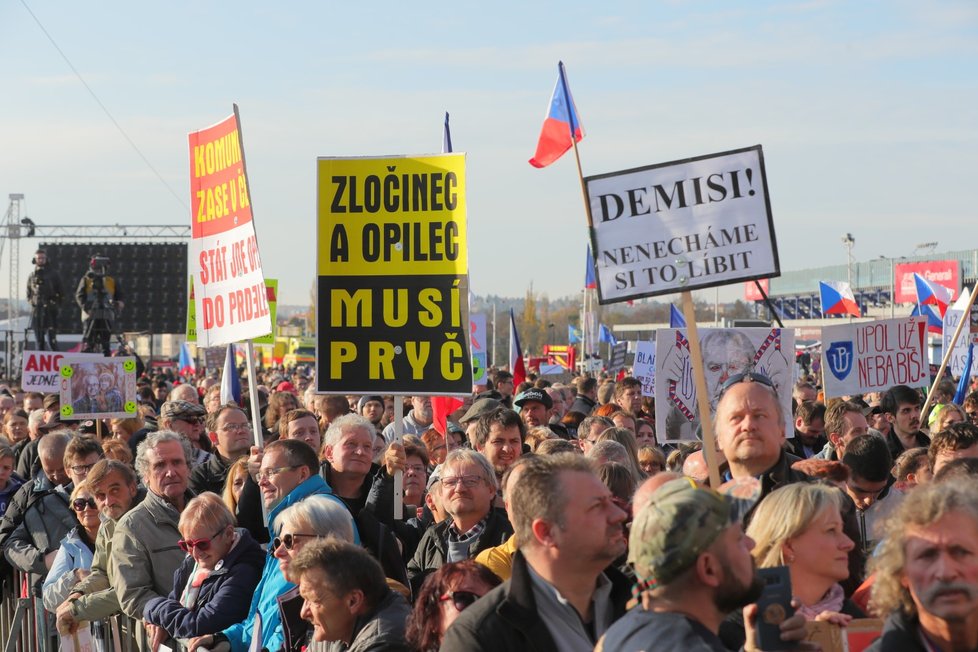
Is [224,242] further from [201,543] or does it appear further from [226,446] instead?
[201,543]

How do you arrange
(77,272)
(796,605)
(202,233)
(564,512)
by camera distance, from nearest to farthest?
1. (796,605)
2. (564,512)
3. (202,233)
4. (77,272)

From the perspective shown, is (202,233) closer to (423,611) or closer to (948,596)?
(423,611)

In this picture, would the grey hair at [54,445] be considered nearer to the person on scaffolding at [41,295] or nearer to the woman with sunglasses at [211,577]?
the woman with sunglasses at [211,577]

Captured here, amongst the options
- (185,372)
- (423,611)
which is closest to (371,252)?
(423,611)

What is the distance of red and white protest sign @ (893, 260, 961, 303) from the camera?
68.2 metres

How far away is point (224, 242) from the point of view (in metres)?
9.13

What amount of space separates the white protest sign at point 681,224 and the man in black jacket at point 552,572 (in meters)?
2.03

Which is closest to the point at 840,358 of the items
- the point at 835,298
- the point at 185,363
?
the point at 835,298

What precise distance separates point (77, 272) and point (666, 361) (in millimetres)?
33002

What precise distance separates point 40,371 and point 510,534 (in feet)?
39.2

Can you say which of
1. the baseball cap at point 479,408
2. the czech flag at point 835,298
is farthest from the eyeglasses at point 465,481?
the czech flag at point 835,298

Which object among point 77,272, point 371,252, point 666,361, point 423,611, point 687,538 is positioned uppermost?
point 77,272

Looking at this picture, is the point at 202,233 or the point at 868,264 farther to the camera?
the point at 868,264

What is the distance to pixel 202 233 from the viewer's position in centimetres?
938
